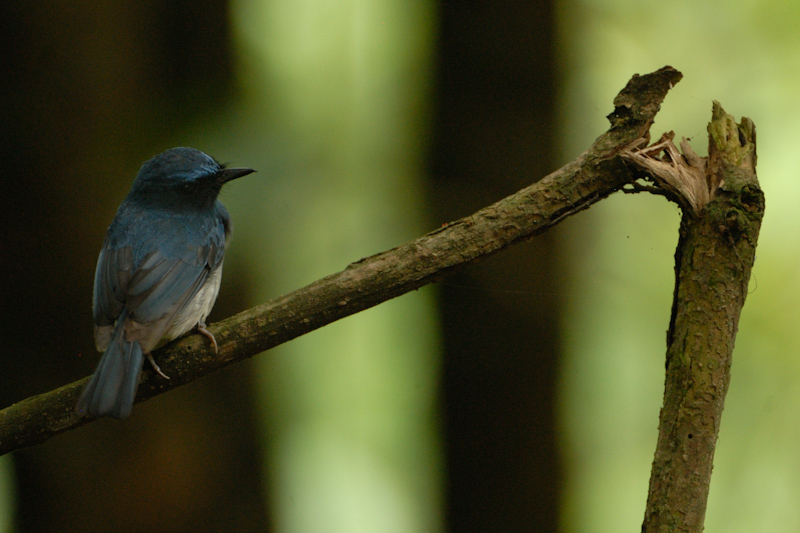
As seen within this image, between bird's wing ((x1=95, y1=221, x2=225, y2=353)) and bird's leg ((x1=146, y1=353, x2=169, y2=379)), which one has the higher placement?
bird's wing ((x1=95, y1=221, x2=225, y2=353))

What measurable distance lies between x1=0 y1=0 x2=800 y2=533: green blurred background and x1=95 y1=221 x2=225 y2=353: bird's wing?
1.01 meters

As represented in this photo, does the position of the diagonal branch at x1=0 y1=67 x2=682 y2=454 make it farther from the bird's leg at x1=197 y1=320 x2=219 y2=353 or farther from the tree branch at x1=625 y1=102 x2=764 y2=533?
the tree branch at x1=625 y1=102 x2=764 y2=533

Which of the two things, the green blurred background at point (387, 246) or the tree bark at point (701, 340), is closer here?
the tree bark at point (701, 340)

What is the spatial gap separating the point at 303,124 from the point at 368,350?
152cm

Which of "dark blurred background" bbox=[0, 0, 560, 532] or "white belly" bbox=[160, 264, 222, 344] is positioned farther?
"dark blurred background" bbox=[0, 0, 560, 532]

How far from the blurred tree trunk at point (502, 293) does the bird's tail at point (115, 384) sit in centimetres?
189

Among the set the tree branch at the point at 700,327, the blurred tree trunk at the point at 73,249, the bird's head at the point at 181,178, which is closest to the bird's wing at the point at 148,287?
the bird's head at the point at 181,178

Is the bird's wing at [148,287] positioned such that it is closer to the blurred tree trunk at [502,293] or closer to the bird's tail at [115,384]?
the bird's tail at [115,384]

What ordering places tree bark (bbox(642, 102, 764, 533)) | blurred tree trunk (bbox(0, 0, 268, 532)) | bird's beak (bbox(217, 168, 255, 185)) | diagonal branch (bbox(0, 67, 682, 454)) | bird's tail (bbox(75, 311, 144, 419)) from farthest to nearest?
blurred tree trunk (bbox(0, 0, 268, 532)), bird's beak (bbox(217, 168, 255, 185)), diagonal branch (bbox(0, 67, 682, 454)), bird's tail (bbox(75, 311, 144, 419)), tree bark (bbox(642, 102, 764, 533))

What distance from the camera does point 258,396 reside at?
3.85 metres

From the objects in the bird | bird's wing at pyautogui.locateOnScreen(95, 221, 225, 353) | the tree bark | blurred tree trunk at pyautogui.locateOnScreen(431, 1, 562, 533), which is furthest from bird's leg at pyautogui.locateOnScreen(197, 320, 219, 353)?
blurred tree trunk at pyautogui.locateOnScreen(431, 1, 562, 533)

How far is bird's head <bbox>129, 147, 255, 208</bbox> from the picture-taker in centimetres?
265

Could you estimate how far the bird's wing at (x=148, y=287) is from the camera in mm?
2189

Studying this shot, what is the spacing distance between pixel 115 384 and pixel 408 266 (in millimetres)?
972
